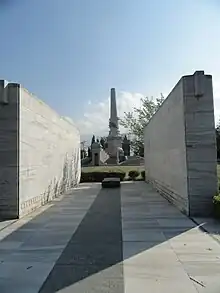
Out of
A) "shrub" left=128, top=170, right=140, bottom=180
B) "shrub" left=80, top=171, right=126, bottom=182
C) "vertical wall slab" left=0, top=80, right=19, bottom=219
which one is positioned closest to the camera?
"vertical wall slab" left=0, top=80, right=19, bottom=219

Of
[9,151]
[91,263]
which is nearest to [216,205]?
[91,263]

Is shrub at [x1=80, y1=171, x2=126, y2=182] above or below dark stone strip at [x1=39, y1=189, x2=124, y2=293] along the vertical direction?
above

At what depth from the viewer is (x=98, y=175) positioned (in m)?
23.8

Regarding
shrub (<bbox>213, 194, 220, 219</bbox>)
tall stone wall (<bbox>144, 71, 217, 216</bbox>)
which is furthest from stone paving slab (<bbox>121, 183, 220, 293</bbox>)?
tall stone wall (<bbox>144, 71, 217, 216</bbox>)

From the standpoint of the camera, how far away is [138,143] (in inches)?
1406

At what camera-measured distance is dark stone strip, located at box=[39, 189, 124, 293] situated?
3.79m

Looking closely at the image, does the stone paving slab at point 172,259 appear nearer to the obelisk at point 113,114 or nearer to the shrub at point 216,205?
the shrub at point 216,205

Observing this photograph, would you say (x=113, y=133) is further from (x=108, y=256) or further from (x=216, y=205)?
(x=108, y=256)

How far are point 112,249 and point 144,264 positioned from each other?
89 cm

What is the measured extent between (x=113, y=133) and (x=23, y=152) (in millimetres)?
30948

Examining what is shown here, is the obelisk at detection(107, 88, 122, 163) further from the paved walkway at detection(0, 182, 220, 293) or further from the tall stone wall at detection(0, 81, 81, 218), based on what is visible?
the paved walkway at detection(0, 182, 220, 293)

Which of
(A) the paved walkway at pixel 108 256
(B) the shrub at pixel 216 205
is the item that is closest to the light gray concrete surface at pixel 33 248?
(A) the paved walkway at pixel 108 256

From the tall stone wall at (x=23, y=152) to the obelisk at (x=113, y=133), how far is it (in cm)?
2613

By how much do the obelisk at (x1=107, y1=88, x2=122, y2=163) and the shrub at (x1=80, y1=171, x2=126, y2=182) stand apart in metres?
15.3
